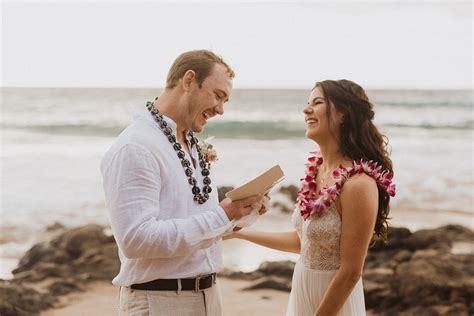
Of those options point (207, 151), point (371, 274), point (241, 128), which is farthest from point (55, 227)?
point (207, 151)

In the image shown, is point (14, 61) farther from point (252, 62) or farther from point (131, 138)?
point (131, 138)

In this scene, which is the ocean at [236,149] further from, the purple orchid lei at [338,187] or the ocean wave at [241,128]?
the purple orchid lei at [338,187]

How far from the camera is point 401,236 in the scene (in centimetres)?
695

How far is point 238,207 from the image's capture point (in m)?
2.10

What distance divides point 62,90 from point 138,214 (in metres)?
11.3

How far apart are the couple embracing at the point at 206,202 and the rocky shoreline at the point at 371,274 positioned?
3.87 metres

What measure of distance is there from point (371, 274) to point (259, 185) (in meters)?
4.86

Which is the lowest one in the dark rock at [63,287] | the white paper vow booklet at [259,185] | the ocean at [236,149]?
the dark rock at [63,287]

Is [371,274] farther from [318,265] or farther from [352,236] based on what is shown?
[352,236]

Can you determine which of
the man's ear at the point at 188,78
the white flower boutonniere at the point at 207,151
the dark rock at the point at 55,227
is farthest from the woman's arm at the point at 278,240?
the dark rock at the point at 55,227

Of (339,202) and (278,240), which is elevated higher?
(339,202)

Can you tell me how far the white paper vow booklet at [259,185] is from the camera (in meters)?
2.10

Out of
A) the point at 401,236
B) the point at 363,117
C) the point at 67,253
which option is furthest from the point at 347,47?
the point at 363,117

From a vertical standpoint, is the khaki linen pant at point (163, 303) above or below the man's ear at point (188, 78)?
below
